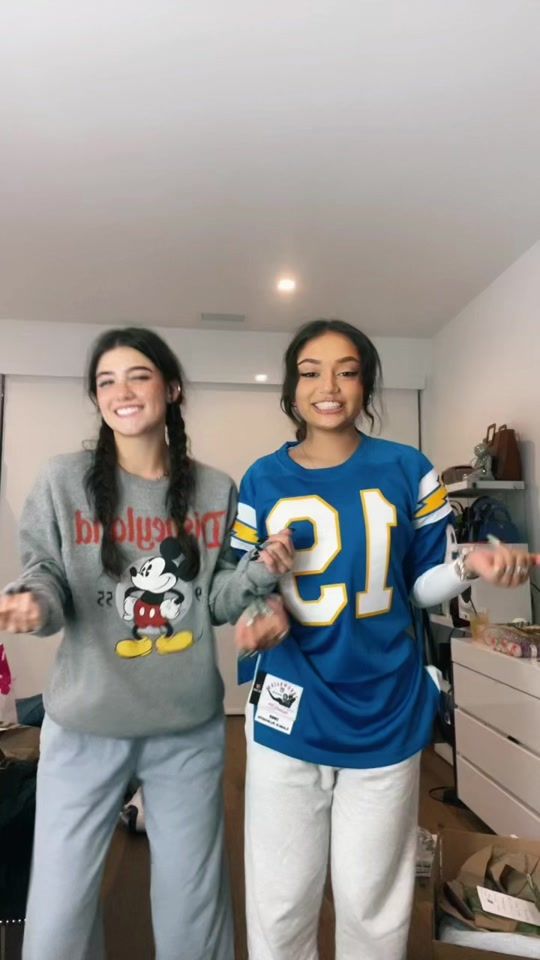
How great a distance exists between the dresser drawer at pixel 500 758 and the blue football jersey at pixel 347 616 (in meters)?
1.22

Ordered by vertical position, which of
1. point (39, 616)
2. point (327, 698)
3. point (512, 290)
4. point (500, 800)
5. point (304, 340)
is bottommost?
point (500, 800)

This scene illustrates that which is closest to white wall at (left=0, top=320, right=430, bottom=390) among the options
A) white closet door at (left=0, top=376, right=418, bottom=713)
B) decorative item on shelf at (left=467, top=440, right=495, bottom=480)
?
white closet door at (left=0, top=376, right=418, bottom=713)

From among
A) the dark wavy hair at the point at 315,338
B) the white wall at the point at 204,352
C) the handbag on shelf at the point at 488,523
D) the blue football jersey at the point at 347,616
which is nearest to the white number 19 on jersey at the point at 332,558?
the blue football jersey at the point at 347,616

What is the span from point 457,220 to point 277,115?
3.35 ft

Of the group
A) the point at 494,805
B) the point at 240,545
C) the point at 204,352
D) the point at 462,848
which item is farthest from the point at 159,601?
the point at 204,352

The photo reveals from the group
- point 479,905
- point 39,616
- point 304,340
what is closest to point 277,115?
point 304,340

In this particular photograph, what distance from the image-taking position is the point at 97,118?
206 cm

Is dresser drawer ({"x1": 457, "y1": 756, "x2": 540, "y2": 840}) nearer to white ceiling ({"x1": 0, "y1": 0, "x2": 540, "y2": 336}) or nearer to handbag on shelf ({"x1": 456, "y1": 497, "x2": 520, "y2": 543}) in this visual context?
handbag on shelf ({"x1": 456, "y1": 497, "x2": 520, "y2": 543})

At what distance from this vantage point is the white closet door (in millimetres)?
4047

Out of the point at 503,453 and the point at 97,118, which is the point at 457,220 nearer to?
the point at 503,453

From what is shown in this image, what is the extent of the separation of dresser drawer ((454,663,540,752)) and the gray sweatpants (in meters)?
1.34

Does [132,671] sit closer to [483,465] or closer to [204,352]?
[483,465]

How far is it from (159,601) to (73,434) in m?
3.39

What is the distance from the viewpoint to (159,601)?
1094 mm
